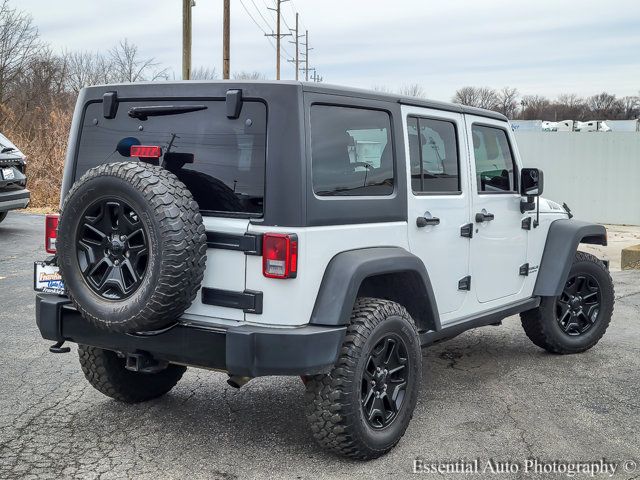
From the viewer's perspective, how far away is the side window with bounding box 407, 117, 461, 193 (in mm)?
4469

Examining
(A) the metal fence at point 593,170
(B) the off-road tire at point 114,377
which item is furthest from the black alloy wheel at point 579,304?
(A) the metal fence at point 593,170

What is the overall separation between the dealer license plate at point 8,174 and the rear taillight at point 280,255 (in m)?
9.59

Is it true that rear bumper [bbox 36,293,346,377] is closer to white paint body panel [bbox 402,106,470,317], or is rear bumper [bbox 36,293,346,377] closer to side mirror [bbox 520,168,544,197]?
white paint body panel [bbox 402,106,470,317]

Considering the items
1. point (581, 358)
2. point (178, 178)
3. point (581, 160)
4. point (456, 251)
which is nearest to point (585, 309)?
point (581, 358)

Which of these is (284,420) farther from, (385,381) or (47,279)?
(47,279)

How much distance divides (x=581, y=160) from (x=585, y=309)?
42.7 ft

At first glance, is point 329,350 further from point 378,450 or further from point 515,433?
point 515,433

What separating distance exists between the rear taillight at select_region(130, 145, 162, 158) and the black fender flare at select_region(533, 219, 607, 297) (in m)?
3.23

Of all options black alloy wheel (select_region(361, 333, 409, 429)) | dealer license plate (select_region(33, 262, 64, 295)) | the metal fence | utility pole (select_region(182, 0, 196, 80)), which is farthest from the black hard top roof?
utility pole (select_region(182, 0, 196, 80))

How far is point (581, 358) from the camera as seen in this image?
606 cm

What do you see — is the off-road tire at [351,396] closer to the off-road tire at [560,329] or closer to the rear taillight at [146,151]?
the rear taillight at [146,151]

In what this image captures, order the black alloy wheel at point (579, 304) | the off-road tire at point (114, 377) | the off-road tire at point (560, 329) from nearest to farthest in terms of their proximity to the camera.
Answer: the off-road tire at point (114, 377), the off-road tire at point (560, 329), the black alloy wheel at point (579, 304)

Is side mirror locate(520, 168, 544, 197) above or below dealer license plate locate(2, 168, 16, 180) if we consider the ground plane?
below

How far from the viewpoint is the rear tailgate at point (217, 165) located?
367cm
